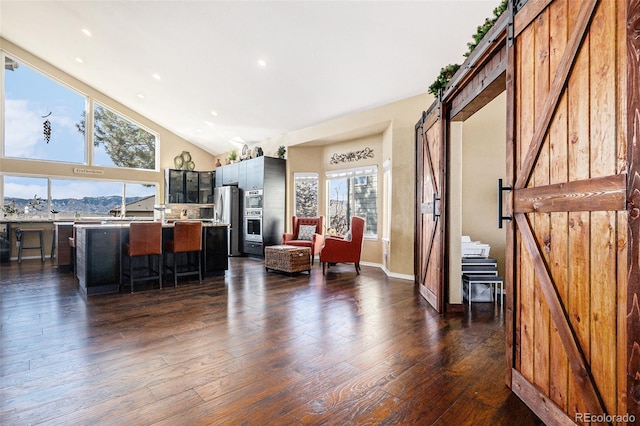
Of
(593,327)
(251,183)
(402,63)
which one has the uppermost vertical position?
(402,63)

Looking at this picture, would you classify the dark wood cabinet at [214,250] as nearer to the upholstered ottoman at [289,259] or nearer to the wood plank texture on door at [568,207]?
the upholstered ottoman at [289,259]

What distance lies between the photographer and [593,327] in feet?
4.58

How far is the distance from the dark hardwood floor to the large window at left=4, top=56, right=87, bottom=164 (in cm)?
560

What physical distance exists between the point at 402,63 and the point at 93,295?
5.44m

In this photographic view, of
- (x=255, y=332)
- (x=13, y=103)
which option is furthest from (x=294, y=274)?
(x=13, y=103)

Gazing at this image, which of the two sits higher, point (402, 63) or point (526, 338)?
point (402, 63)

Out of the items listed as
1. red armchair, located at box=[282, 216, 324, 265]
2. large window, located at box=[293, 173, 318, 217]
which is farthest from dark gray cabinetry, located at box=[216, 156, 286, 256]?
red armchair, located at box=[282, 216, 324, 265]

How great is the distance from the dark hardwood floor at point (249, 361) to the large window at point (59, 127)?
18.5 feet

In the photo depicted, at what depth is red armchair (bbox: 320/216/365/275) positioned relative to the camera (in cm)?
577

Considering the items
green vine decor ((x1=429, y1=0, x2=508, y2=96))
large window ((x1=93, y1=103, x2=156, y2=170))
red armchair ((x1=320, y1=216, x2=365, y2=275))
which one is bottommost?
red armchair ((x1=320, y1=216, x2=365, y2=275))

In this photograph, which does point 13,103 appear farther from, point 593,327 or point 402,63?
point 593,327

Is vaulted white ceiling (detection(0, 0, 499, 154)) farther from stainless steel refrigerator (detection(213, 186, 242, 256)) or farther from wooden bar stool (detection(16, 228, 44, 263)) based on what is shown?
wooden bar stool (detection(16, 228, 44, 263))

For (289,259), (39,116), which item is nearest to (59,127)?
(39,116)

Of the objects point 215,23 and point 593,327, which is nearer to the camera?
point 593,327
